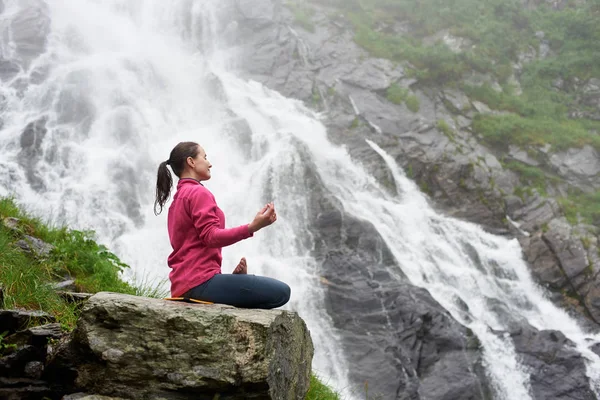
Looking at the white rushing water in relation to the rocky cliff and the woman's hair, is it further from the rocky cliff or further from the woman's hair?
the woman's hair

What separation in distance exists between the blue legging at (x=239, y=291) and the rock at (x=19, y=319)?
43.6 inches

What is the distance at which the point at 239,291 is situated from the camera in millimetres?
3527

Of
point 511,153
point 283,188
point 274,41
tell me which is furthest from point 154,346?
point 274,41

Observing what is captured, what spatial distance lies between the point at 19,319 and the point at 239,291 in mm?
1444

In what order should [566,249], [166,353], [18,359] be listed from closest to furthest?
1. [166,353]
2. [18,359]
3. [566,249]

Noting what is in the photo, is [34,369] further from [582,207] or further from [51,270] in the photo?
[582,207]

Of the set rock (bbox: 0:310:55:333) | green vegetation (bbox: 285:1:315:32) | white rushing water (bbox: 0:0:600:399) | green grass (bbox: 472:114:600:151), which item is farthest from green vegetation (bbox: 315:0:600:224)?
rock (bbox: 0:310:55:333)

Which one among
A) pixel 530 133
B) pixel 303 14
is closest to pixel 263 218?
pixel 530 133

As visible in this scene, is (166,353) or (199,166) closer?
(166,353)

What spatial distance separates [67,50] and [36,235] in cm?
1725

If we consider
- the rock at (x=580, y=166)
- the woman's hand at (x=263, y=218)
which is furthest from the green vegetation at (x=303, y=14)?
the woman's hand at (x=263, y=218)

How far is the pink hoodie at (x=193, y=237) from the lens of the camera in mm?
3479

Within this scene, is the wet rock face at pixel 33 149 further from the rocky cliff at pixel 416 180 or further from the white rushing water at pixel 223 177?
→ the rocky cliff at pixel 416 180

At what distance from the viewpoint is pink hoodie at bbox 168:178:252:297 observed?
348cm
